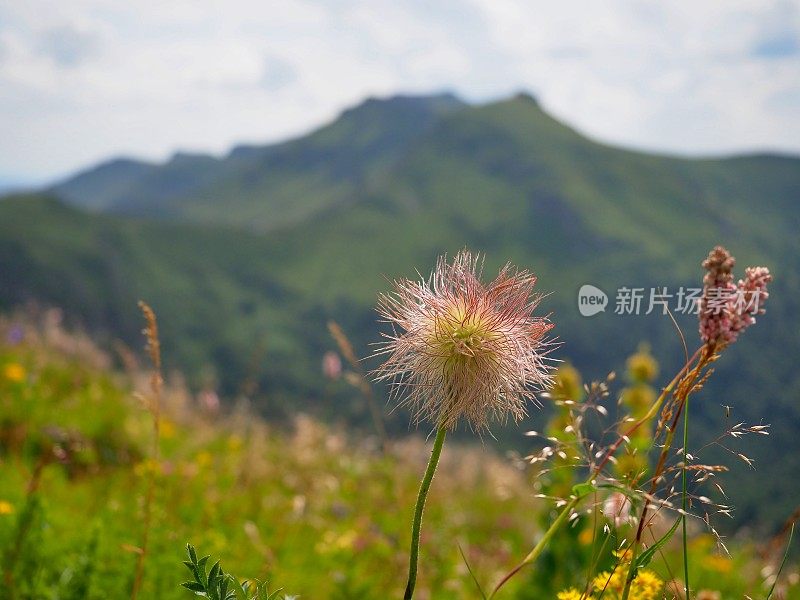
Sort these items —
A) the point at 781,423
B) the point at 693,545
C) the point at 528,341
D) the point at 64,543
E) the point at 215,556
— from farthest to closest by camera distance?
the point at 781,423 < the point at 693,545 < the point at 215,556 < the point at 64,543 < the point at 528,341

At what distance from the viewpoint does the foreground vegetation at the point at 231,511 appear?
9.48 ft

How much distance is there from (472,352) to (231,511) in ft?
12.3

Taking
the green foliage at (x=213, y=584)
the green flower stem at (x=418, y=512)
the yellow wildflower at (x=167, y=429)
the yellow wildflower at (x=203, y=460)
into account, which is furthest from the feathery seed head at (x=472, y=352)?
the yellow wildflower at (x=167, y=429)

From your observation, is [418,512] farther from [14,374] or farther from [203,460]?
[14,374]

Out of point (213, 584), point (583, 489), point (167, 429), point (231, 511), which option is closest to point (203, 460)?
point (231, 511)

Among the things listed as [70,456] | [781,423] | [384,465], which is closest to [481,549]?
[384,465]

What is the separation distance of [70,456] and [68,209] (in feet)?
621

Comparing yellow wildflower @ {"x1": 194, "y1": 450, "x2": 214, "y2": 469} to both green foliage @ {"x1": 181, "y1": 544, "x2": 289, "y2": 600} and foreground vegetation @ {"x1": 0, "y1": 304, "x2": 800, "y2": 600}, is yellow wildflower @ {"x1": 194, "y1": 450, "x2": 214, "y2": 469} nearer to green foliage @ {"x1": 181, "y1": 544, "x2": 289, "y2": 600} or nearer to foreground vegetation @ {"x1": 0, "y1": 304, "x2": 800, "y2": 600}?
foreground vegetation @ {"x1": 0, "y1": 304, "x2": 800, "y2": 600}

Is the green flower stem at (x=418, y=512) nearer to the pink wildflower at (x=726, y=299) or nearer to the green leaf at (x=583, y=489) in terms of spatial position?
the green leaf at (x=583, y=489)

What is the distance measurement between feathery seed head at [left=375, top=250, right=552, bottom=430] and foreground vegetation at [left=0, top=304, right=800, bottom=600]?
200 millimetres

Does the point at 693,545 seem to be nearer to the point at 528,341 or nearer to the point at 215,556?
the point at 215,556

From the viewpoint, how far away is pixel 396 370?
1.85 metres

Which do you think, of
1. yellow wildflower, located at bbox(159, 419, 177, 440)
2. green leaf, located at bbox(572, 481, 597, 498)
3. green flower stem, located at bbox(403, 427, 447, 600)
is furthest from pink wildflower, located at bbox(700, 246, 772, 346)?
yellow wildflower, located at bbox(159, 419, 177, 440)

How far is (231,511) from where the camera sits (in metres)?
4.94
